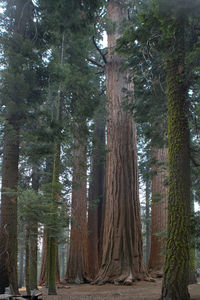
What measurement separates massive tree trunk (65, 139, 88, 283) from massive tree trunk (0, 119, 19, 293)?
4.80 metres

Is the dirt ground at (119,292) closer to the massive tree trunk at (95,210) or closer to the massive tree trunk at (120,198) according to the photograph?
the massive tree trunk at (120,198)

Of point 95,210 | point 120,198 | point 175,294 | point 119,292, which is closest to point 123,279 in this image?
point 119,292

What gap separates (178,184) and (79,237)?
8891 mm

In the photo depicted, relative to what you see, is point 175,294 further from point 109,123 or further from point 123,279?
point 109,123

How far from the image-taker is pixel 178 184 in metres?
5.59

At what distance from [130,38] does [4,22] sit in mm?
3791

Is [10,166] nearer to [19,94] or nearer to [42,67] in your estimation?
[19,94]

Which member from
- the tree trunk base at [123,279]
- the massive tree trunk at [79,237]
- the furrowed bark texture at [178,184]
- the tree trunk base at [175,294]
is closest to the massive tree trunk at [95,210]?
the massive tree trunk at [79,237]

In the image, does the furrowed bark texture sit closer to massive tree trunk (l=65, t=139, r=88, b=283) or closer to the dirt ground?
the dirt ground

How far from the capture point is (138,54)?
25.2 feet

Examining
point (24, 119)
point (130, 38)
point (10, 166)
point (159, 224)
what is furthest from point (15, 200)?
point (159, 224)

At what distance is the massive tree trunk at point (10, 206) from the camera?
6395 mm

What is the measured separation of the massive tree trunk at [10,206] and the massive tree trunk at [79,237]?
4.80 metres

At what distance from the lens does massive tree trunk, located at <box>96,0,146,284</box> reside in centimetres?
955
